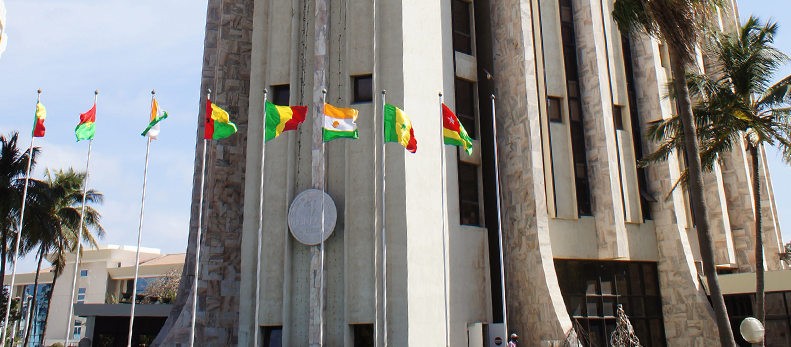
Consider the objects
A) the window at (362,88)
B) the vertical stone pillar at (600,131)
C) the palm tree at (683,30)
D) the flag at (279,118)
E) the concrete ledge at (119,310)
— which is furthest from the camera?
the concrete ledge at (119,310)

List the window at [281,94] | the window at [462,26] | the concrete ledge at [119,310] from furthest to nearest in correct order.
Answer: the concrete ledge at [119,310] < the window at [462,26] < the window at [281,94]

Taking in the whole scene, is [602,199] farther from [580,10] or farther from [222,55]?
[222,55]

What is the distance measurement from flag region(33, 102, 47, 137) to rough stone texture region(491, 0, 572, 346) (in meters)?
17.7

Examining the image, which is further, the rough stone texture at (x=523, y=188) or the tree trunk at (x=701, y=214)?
the rough stone texture at (x=523, y=188)

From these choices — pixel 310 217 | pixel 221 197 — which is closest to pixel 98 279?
pixel 221 197

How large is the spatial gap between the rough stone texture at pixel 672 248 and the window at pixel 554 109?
4.21m

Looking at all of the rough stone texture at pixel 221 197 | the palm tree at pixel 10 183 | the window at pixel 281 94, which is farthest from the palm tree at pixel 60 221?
the window at pixel 281 94

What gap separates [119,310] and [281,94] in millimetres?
14671

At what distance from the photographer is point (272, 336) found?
22.6 metres

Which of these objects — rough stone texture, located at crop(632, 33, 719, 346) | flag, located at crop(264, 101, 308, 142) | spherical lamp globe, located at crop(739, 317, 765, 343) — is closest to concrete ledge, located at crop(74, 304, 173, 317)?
flag, located at crop(264, 101, 308, 142)

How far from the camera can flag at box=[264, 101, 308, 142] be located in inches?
773

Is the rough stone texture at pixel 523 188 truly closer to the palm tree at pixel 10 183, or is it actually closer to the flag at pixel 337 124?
the flag at pixel 337 124

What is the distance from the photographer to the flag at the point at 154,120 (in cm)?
2031

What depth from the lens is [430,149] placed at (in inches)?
938
